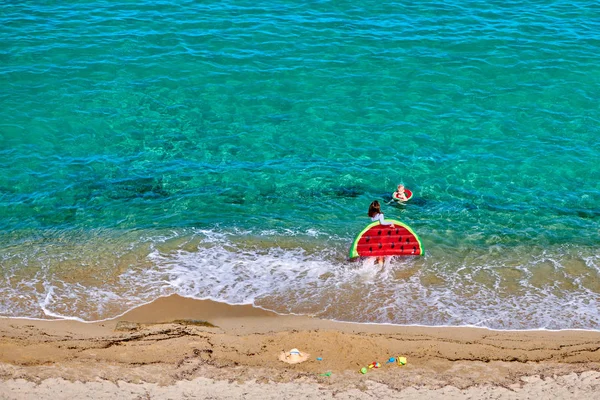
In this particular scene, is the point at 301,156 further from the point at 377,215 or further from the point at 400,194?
the point at 377,215

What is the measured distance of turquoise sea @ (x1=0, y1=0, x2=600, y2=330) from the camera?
16938mm

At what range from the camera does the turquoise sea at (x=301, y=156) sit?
55.6 feet

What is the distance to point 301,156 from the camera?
22578mm

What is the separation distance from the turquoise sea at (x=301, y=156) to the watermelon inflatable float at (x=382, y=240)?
0.44m

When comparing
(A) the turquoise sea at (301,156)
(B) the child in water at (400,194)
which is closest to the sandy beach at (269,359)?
(A) the turquoise sea at (301,156)

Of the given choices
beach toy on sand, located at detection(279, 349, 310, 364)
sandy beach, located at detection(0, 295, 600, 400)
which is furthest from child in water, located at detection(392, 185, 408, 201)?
beach toy on sand, located at detection(279, 349, 310, 364)

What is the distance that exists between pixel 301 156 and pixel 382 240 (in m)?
6.22

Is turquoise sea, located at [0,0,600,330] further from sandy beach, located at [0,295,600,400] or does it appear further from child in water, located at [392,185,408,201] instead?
sandy beach, located at [0,295,600,400]

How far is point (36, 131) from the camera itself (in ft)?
77.5

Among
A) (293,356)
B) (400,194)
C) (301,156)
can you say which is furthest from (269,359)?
(301,156)

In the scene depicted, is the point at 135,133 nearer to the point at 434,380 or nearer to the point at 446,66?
the point at 446,66

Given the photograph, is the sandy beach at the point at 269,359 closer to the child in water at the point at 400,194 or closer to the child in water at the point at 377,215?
the child in water at the point at 377,215

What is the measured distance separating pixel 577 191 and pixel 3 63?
21.6 metres

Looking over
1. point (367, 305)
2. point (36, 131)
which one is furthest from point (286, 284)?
point (36, 131)
